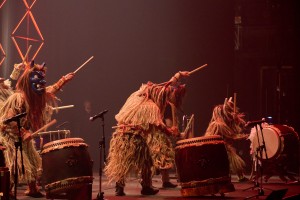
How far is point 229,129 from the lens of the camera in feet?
26.7

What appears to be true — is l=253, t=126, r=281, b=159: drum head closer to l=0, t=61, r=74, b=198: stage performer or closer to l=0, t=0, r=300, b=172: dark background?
l=0, t=0, r=300, b=172: dark background

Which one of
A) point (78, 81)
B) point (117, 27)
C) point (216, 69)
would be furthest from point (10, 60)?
point (216, 69)

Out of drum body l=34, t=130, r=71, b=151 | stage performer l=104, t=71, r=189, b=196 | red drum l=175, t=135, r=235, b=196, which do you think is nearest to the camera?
red drum l=175, t=135, r=235, b=196

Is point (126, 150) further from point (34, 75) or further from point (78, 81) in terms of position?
point (78, 81)

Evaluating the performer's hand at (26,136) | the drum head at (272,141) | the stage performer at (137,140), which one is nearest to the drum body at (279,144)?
the drum head at (272,141)

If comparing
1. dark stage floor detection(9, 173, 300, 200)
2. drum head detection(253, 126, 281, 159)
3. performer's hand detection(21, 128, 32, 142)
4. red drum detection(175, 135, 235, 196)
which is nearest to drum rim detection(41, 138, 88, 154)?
performer's hand detection(21, 128, 32, 142)

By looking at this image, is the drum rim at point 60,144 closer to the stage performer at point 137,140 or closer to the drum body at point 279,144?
the stage performer at point 137,140

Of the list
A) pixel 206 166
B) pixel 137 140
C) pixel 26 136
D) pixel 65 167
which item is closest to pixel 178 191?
pixel 137 140

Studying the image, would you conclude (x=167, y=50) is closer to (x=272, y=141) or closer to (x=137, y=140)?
(x=272, y=141)

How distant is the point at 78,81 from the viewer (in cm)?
1044

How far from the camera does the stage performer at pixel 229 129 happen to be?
805 cm

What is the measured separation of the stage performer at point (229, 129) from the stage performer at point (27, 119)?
267cm

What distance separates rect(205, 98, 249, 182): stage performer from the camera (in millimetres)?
8047

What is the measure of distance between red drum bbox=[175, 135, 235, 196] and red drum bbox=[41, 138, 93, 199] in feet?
3.68
